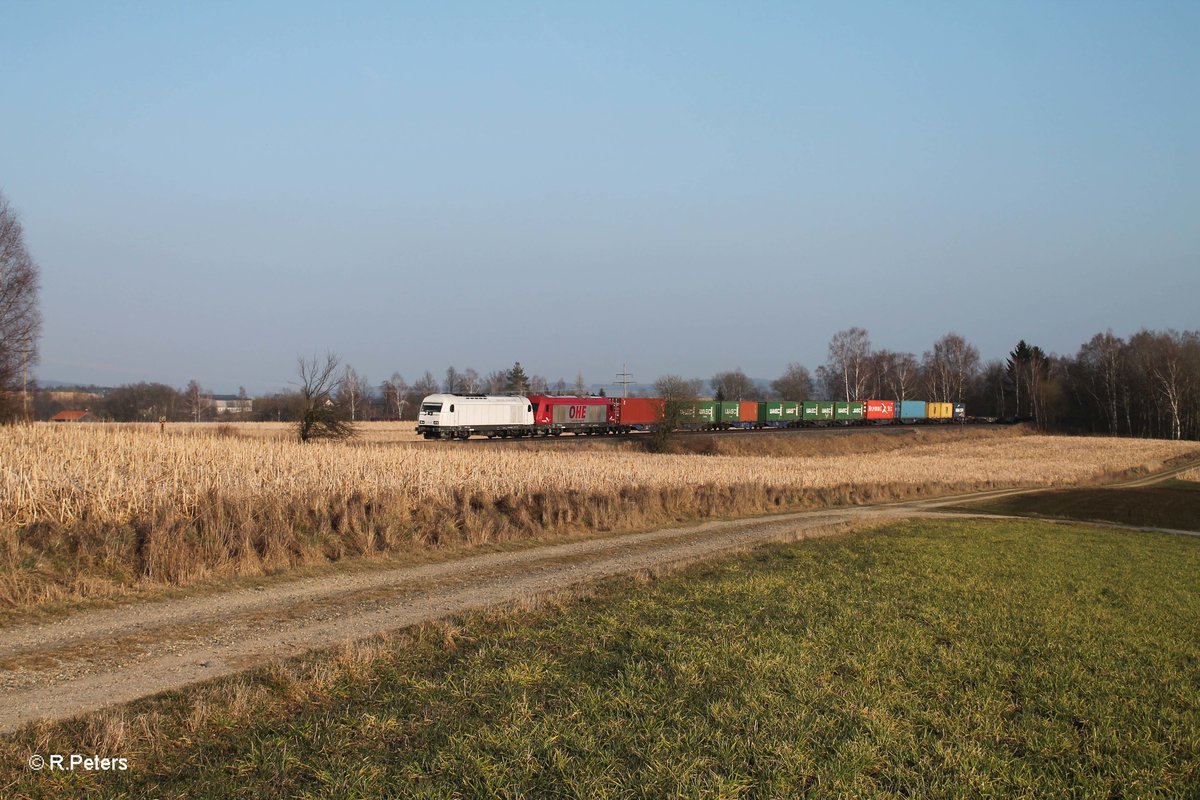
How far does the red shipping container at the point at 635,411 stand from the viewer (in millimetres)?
61375

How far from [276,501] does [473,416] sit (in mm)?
35310

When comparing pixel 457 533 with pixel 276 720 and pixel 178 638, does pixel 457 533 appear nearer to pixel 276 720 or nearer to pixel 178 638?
pixel 178 638

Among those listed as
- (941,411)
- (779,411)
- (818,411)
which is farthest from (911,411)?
(779,411)

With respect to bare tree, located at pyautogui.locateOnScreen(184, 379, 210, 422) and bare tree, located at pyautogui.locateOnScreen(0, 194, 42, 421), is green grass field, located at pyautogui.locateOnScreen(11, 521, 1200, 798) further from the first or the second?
bare tree, located at pyautogui.locateOnScreen(184, 379, 210, 422)

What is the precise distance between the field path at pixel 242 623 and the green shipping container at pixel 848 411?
70.1m

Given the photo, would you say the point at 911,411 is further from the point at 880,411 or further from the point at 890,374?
the point at 890,374

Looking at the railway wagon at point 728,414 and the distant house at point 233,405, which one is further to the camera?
the distant house at point 233,405

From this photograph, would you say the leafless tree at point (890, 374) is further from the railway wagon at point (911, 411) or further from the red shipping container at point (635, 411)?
the red shipping container at point (635, 411)

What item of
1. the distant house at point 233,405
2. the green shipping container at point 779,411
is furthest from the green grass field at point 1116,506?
the distant house at point 233,405

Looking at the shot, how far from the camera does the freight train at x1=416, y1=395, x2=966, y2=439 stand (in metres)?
49.2

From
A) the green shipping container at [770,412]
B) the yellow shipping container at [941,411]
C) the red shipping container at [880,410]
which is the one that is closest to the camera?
the green shipping container at [770,412]

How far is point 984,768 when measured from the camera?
17.5 feet

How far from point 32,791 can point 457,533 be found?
11234mm

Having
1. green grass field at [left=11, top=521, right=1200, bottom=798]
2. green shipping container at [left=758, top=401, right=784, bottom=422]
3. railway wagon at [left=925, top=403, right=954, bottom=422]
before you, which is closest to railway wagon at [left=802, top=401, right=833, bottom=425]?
green shipping container at [left=758, top=401, right=784, bottom=422]
